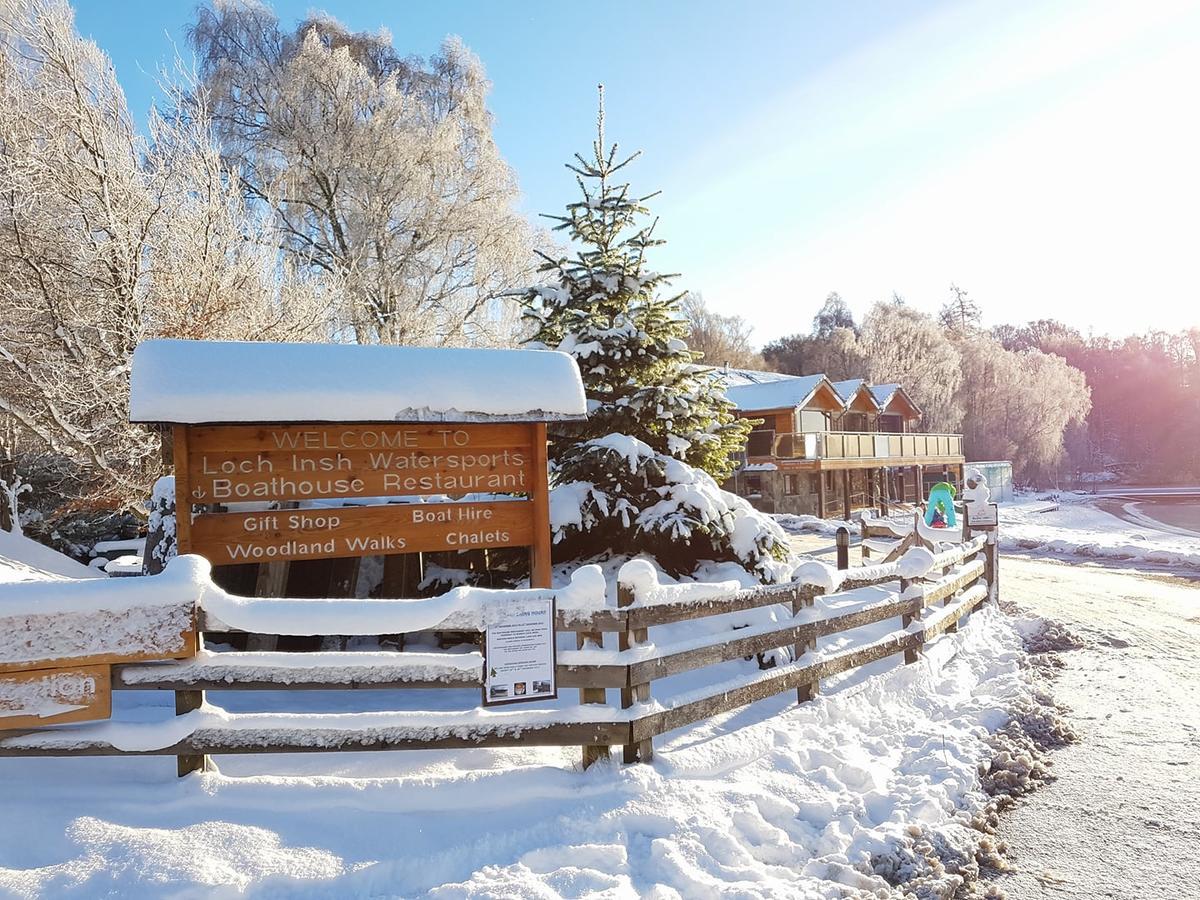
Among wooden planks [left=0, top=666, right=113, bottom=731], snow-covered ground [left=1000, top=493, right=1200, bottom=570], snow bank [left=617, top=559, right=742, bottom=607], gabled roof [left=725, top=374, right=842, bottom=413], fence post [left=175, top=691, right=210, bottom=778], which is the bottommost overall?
snow-covered ground [left=1000, top=493, right=1200, bottom=570]

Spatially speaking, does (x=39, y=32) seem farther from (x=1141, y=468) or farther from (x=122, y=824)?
(x=1141, y=468)

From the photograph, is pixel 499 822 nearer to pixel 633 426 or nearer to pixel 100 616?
pixel 100 616

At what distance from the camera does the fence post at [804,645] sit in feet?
19.7

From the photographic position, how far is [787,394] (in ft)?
102

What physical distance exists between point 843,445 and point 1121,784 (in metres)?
25.7

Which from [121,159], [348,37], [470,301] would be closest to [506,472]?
[121,159]

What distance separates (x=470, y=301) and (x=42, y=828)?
18.2 metres

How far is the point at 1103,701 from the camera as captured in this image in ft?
23.1

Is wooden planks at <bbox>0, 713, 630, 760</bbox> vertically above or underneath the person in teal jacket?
underneath

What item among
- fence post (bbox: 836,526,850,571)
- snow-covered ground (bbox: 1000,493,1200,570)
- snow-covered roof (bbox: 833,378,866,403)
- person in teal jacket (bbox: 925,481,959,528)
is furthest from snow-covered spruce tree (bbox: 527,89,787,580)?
snow-covered roof (bbox: 833,378,866,403)

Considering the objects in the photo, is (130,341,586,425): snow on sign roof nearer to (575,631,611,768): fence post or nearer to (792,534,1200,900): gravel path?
(575,631,611,768): fence post

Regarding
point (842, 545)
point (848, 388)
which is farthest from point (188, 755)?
point (848, 388)

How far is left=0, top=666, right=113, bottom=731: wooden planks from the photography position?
3.59m

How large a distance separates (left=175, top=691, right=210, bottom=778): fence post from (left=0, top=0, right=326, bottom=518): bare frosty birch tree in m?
8.56
